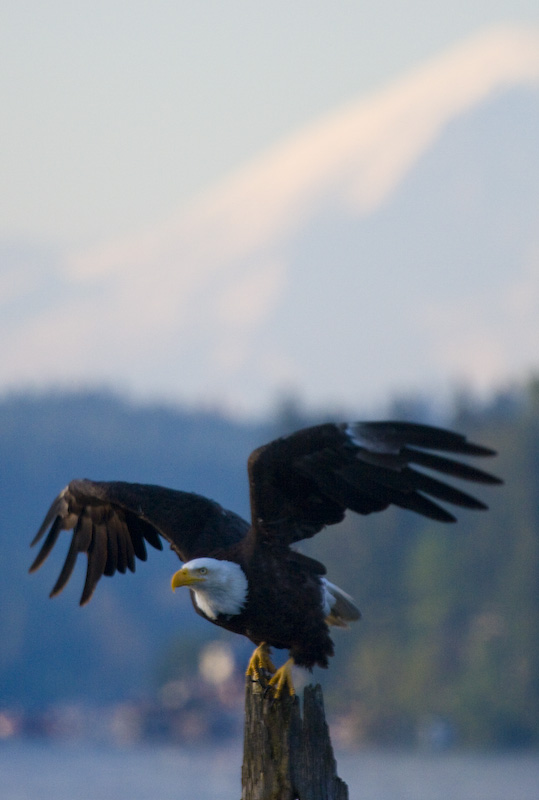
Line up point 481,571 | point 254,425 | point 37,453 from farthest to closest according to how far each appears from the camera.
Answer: point 254,425
point 37,453
point 481,571


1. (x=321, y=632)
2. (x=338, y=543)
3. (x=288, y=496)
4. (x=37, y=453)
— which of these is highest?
(x=37, y=453)

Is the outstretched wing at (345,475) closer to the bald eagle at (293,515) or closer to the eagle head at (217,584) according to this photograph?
the bald eagle at (293,515)

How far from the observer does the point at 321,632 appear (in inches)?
289

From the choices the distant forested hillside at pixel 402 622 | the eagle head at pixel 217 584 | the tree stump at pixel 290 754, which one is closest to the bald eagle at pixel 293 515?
the eagle head at pixel 217 584

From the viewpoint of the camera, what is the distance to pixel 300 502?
284 inches

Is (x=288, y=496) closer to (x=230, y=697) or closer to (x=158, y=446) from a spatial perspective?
(x=230, y=697)

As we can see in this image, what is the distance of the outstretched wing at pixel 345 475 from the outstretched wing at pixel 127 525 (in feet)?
1.46

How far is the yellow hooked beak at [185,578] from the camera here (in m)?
6.82

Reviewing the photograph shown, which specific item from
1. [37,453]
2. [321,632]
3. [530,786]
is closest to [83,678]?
[37,453]

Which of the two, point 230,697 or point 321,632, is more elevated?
point 230,697

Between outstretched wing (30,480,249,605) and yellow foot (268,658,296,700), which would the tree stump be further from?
outstretched wing (30,480,249,605)

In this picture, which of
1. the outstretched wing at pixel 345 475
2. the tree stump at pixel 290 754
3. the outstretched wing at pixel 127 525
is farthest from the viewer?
the outstretched wing at pixel 127 525

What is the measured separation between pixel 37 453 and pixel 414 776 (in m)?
55.8

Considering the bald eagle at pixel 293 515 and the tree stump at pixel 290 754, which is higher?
the bald eagle at pixel 293 515
